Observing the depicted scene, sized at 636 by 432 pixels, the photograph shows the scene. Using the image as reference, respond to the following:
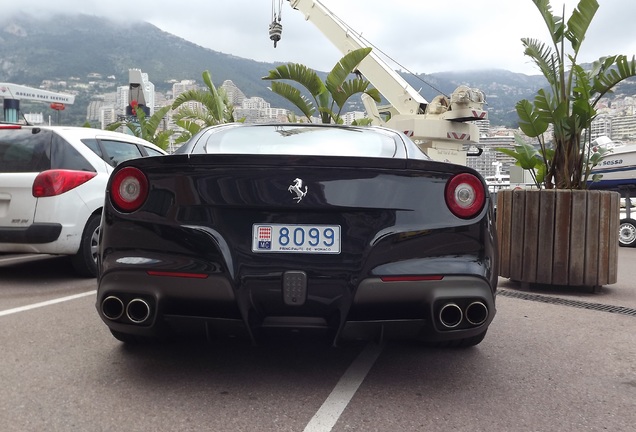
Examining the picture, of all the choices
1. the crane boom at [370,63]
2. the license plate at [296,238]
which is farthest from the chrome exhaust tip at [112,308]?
the crane boom at [370,63]

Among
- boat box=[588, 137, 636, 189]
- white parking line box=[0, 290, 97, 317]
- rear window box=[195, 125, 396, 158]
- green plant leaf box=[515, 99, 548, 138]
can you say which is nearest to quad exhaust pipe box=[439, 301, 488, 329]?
rear window box=[195, 125, 396, 158]

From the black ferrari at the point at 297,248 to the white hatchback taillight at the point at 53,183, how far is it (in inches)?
113

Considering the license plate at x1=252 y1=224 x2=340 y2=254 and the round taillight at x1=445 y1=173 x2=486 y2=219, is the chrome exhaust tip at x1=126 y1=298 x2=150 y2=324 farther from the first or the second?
the round taillight at x1=445 y1=173 x2=486 y2=219

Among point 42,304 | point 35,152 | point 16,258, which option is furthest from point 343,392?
point 16,258

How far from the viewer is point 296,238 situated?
2.40 metres

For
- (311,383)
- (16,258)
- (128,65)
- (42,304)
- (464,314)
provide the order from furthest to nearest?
(128,65), (16,258), (42,304), (311,383), (464,314)

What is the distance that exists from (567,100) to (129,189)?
476 centimetres

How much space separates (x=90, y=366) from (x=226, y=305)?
3.23 ft

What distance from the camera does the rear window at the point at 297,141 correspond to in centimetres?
295

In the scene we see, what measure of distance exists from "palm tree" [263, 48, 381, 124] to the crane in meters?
3.14

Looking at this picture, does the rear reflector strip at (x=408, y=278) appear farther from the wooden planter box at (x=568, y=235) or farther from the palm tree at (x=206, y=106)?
the palm tree at (x=206, y=106)

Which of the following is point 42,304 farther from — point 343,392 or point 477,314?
point 477,314

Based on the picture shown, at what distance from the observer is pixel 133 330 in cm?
254

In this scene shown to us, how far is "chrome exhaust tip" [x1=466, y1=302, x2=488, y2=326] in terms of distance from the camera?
2.48 metres
